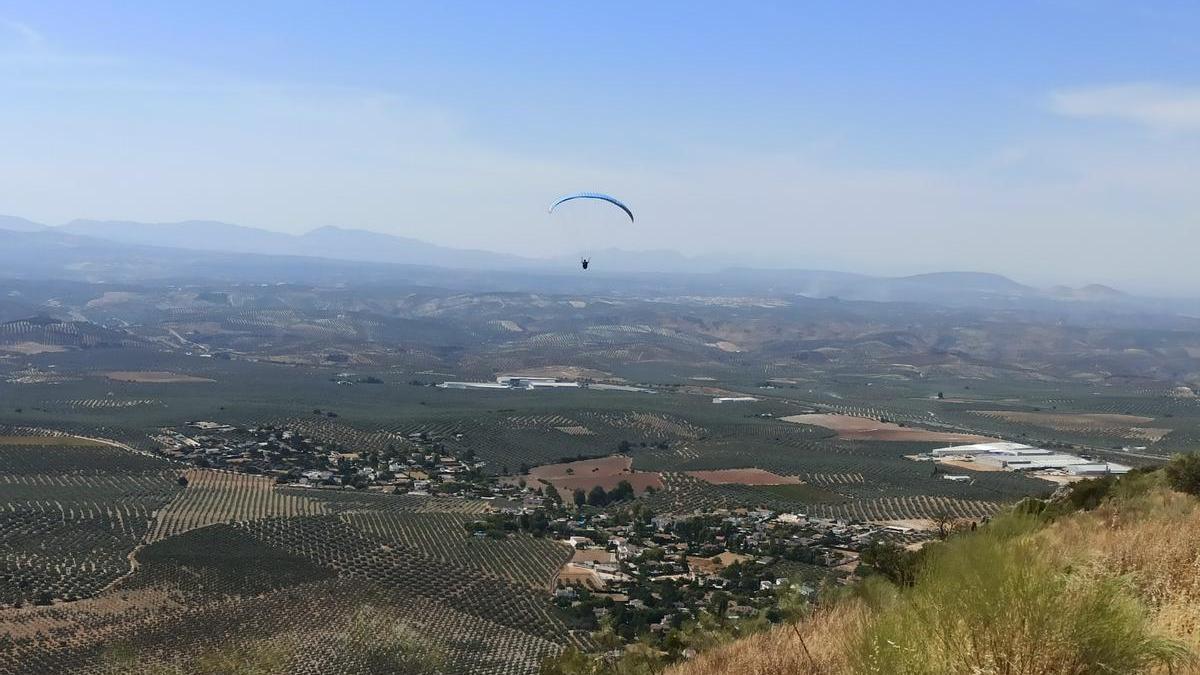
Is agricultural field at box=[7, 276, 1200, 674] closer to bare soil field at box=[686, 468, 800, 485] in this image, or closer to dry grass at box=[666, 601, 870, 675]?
bare soil field at box=[686, 468, 800, 485]

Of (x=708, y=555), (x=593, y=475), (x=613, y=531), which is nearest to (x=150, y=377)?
(x=593, y=475)

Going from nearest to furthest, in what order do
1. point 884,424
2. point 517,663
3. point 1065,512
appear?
1. point 1065,512
2. point 517,663
3. point 884,424

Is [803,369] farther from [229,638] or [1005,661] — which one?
[1005,661]

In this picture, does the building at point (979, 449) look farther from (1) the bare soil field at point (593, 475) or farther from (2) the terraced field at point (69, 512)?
(2) the terraced field at point (69, 512)

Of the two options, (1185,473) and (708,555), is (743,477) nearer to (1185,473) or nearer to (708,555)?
(708,555)

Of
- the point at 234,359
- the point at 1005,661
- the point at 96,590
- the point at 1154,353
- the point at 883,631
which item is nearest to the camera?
the point at 1005,661

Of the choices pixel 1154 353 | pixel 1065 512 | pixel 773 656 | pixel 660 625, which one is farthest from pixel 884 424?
pixel 1154 353

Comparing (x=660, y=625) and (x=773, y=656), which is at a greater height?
(x=773, y=656)
